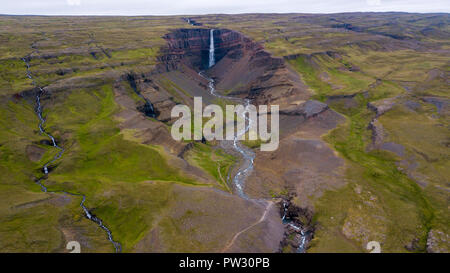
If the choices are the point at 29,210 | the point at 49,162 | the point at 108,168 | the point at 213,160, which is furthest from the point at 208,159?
the point at 29,210

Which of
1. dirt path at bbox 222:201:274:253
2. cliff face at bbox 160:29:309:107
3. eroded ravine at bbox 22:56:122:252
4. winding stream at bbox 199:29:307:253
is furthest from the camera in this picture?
cliff face at bbox 160:29:309:107

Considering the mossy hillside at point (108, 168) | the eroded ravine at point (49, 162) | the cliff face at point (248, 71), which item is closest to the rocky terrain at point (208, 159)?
the mossy hillside at point (108, 168)

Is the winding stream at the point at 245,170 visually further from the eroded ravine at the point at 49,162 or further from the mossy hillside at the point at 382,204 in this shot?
the eroded ravine at the point at 49,162

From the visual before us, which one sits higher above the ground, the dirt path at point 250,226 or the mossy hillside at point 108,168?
the mossy hillside at point 108,168

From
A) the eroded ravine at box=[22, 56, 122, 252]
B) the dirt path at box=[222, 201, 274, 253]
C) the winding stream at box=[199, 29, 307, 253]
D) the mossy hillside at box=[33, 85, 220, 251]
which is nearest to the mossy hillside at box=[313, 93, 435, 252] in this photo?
the winding stream at box=[199, 29, 307, 253]

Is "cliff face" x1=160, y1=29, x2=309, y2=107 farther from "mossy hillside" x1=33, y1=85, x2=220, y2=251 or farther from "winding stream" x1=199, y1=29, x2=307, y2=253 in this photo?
"mossy hillside" x1=33, y1=85, x2=220, y2=251

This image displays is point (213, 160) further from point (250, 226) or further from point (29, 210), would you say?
point (29, 210)

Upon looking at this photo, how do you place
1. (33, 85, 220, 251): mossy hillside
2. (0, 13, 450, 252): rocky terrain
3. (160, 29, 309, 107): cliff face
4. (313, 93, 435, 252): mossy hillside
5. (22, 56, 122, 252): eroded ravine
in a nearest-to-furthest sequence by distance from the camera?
(0, 13, 450, 252): rocky terrain → (313, 93, 435, 252): mossy hillside → (22, 56, 122, 252): eroded ravine → (33, 85, 220, 251): mossy hillside → (160, 29, 309, 107): cliff face

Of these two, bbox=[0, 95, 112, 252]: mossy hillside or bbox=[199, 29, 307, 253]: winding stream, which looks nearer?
bbox=[0, 95, 112, 252]: mossy hillside

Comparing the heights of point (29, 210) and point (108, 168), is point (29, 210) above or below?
above
